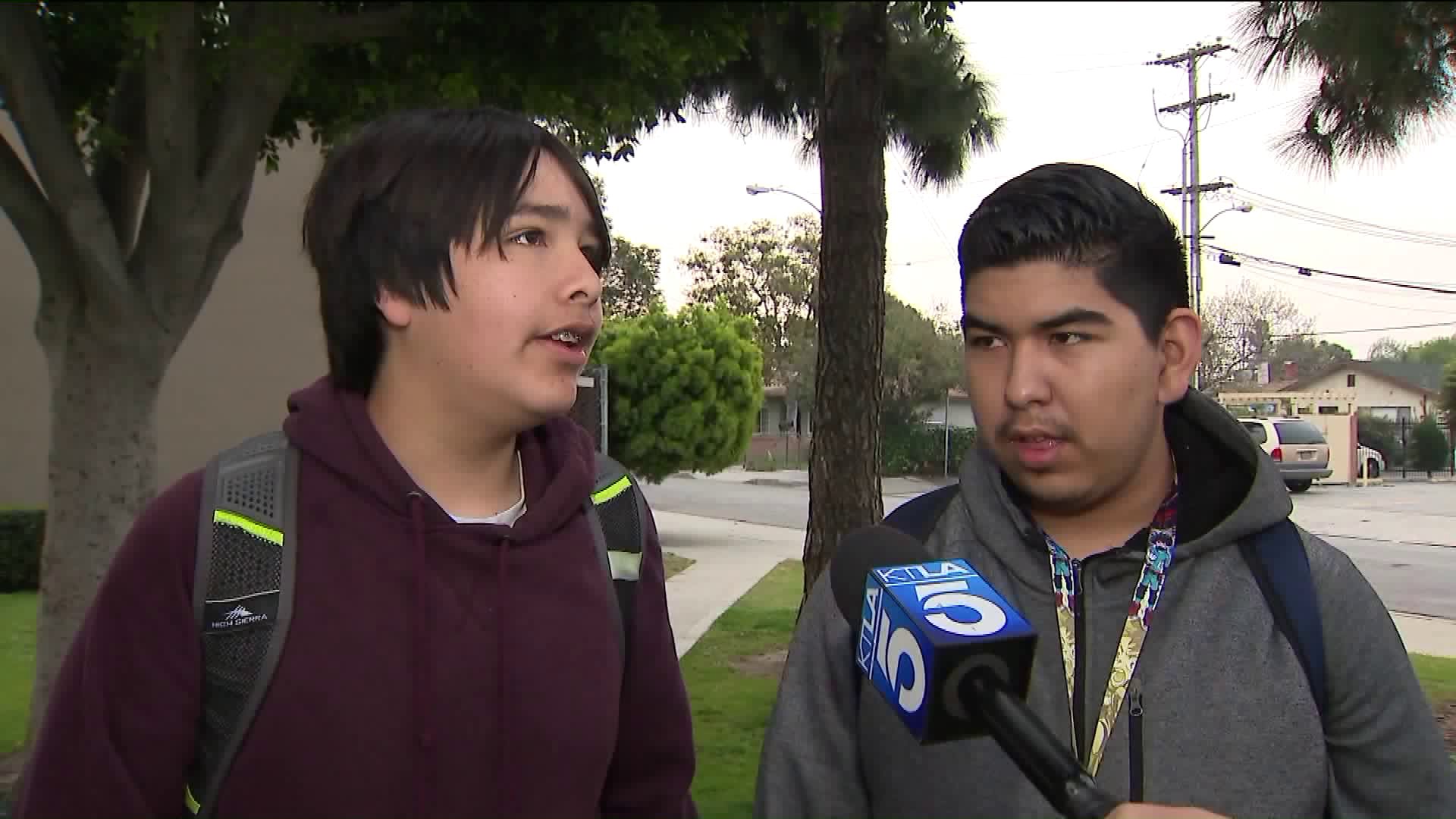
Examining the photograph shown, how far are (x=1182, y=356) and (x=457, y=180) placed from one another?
875 mm

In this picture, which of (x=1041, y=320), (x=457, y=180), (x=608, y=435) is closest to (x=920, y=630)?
(x=1041, y=320)

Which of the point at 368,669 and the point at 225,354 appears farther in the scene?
the point at 225,354

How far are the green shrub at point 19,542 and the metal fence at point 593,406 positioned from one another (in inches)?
182

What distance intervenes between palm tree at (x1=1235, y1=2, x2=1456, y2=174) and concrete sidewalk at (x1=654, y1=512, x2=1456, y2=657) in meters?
2.47

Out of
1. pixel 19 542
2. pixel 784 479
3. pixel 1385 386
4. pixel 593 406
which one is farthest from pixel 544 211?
pixel 784 479

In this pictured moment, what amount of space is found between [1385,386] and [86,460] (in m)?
16.6

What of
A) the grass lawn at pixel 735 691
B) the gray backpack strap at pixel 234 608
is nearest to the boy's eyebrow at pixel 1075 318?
the gray backpack strap at pixel 234 608

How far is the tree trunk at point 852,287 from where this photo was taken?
519cm

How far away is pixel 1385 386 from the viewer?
1644 cm

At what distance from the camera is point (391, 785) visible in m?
1.30

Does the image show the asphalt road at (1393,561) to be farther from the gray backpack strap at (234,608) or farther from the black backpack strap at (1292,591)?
the gray backpack strap at (234,608)

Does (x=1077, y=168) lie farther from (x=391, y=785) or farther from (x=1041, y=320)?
(x=391, y=785)

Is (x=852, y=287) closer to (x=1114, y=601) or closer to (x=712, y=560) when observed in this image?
(x=1114, y=601)

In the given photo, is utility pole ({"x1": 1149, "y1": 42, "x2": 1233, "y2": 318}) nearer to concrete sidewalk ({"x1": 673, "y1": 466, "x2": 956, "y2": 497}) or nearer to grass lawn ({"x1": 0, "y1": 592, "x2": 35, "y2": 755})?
grass lawn ({"x1": 0, "y1": 592, "x2": 35, "y2": 755})
